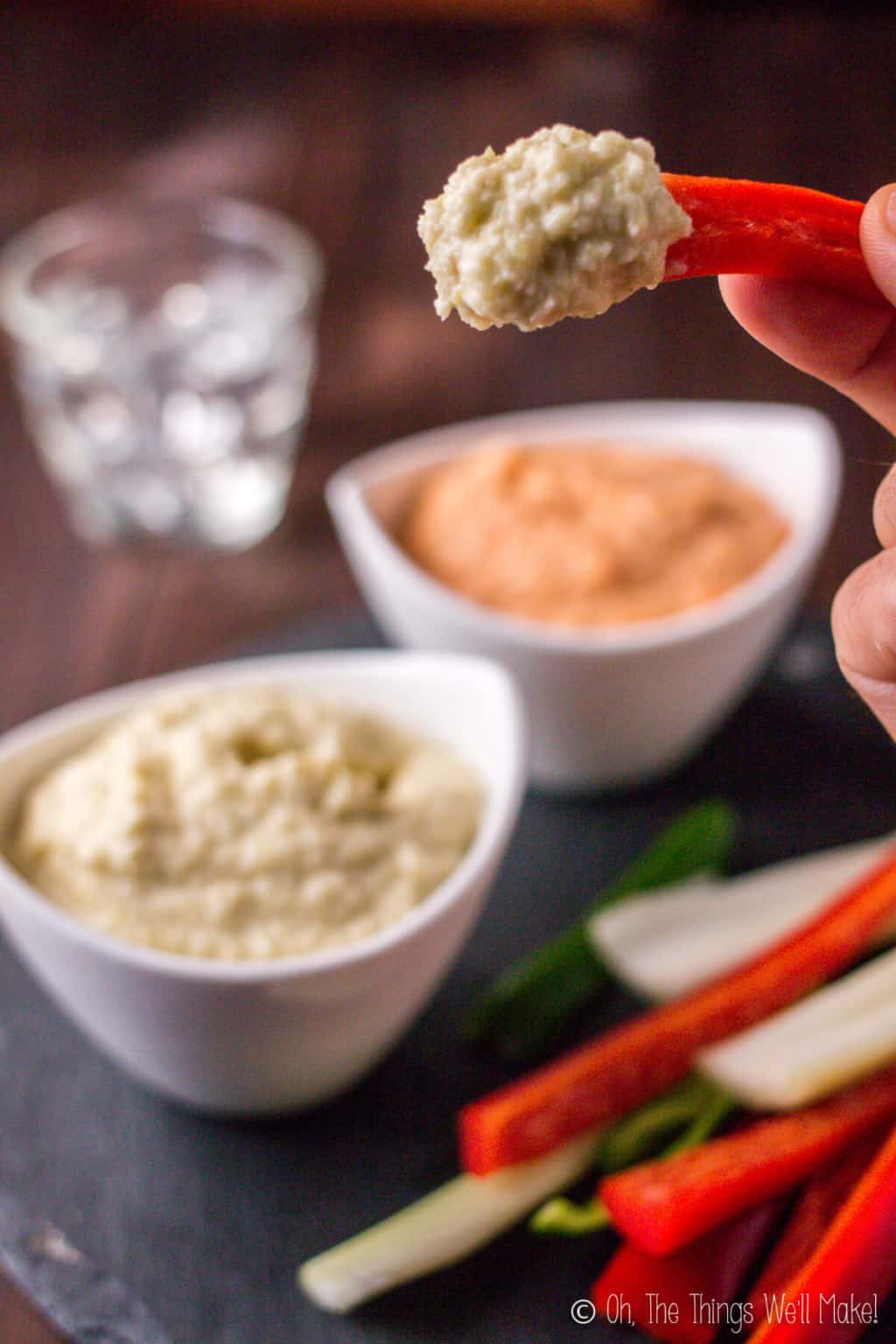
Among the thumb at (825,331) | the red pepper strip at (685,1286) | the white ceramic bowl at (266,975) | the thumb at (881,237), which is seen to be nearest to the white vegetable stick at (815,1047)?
the red pepper strip at (685,1286)

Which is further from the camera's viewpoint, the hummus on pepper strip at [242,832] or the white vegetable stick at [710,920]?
the white vegetable stick at [710,920]

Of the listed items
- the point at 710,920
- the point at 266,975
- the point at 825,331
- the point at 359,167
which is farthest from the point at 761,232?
the point at 359,167

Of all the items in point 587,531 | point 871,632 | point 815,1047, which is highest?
point 871,632

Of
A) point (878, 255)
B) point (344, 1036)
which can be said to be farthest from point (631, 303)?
point (878, 255)

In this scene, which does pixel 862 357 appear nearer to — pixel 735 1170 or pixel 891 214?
pixel 891 214

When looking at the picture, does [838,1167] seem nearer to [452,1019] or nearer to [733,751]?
[452,1019]

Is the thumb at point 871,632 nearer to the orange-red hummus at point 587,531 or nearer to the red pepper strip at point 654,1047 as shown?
the red pepper strip at point 654,1047

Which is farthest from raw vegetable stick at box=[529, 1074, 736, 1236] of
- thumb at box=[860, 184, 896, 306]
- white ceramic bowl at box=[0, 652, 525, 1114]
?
thumb at box=[860, 184, 896, 306]
